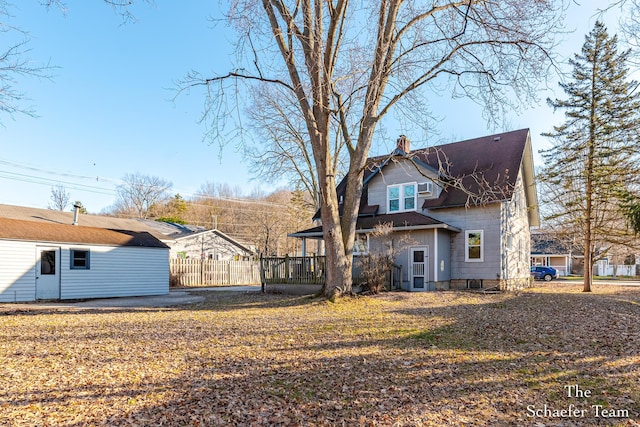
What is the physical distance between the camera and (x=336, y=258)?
12.1 metres

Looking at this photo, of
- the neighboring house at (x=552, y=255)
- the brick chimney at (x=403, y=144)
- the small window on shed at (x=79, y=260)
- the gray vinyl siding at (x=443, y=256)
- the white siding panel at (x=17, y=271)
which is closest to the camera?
the white siding panel at (x=17, y=271)

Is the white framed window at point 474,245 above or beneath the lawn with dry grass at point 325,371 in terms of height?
above

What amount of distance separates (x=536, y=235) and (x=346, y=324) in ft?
150

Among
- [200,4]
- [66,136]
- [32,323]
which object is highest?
[200,4]

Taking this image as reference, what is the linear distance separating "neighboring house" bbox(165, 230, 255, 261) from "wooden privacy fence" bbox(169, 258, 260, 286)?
290 cm

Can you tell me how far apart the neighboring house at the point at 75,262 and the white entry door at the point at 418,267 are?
1231 cm

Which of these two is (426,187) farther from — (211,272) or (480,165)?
(211,272)

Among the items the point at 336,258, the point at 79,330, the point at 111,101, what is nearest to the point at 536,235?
the point at 336,258

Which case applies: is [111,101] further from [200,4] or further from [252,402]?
[252,402]

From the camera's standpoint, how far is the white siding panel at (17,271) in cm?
1502

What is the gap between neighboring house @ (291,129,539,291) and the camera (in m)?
18.0

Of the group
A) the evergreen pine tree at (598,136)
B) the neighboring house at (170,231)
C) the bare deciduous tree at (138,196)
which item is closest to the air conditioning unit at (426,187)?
the evergreen pine tree at (598,136)

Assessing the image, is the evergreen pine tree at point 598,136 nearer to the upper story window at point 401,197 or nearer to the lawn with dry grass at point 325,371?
the upper story window at point 401,197

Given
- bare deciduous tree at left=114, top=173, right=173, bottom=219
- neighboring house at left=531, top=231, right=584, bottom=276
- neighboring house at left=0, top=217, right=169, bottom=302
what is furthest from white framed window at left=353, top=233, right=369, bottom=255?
bare deciduous tree at left=114, top=173, right=173, bottom=219
